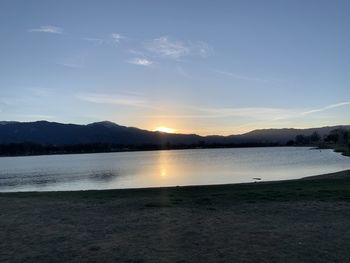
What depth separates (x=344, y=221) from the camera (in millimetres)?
11281

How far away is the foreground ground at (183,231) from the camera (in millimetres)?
8344

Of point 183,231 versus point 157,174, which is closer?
point 183,231

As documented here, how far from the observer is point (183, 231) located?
34.2 ft

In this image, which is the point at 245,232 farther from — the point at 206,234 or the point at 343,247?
the point at 343,247

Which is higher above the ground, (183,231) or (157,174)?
(183,231)

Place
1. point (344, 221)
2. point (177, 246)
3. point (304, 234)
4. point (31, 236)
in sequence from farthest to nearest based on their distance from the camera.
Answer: point (344, 221), point (31, 236), point (304, 234), point (177, 246)

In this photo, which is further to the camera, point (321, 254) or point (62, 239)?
point (62, 239)

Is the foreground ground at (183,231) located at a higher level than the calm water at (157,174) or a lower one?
higher

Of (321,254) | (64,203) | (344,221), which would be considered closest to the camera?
(321,254)

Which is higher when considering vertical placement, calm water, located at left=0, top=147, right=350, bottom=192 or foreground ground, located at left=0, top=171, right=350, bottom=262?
foreground ground, located at left=0, top=171, right=350, bottom=262

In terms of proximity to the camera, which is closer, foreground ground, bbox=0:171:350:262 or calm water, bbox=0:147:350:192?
foreground ground, bbox=0:171:350:262

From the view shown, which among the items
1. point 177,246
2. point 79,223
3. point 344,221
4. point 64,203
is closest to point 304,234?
point 344,221

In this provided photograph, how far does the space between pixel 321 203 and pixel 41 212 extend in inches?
369

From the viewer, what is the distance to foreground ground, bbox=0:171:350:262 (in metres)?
8.34
